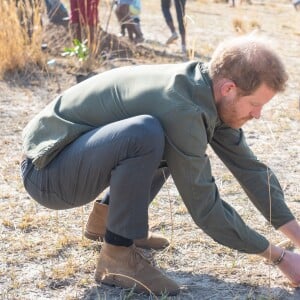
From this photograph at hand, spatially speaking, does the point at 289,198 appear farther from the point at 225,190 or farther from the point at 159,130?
the point at 159,130

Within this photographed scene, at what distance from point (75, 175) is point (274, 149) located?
213 cm

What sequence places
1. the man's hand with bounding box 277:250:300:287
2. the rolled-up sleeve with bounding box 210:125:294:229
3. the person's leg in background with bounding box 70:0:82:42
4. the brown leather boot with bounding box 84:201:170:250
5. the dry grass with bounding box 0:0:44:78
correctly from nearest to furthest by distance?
the man's hand with bounding box 277:250:300:287
the rolled-up sleeve with bounding box 210:125:294:229
the brown leather boot with bounding box 84:201:170:250
the dry grass with bounding box 0:0:44:78
the person's leg in background with bounding box 70:0:82:42

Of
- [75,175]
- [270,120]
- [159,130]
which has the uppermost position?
[159,130]

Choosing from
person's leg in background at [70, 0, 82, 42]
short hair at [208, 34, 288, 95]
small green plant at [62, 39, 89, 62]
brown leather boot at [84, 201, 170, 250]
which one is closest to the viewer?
short hair at [208, 34, 288, 95]

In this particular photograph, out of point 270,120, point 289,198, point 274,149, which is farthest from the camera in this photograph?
point 270,120

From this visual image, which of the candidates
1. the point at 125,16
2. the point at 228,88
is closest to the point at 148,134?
the point at 228,88

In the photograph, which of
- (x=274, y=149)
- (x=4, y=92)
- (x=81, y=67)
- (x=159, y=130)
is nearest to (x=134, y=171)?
(x=159, y=130)

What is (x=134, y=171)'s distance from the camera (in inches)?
93.4

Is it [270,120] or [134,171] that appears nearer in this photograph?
[134,171]

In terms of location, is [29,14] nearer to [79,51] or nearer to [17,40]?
[17,40]

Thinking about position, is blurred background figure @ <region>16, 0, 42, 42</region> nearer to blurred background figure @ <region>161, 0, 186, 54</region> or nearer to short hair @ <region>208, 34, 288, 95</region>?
blurred background figure @ <region>161, 0, 186, 54</region>

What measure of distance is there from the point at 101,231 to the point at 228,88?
3.12 feet

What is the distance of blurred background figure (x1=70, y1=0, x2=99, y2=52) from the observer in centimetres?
625

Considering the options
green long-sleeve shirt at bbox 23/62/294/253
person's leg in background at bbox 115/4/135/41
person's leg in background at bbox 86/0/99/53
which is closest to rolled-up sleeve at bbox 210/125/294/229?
green long-sleeve shirt at bbox 23/62/294/253
